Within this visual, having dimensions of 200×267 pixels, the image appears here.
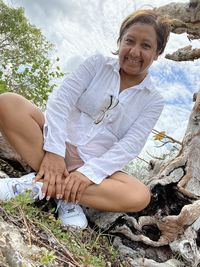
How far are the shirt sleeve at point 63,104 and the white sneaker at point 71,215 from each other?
296mm

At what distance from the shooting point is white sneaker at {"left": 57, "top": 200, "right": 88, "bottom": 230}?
9.19 ft

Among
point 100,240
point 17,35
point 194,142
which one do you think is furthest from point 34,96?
point 100,240

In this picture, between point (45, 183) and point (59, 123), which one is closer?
point (45, 183)

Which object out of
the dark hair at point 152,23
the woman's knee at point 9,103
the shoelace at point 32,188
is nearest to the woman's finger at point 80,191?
the shoelace at point 32,188

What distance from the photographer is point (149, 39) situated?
3033mm

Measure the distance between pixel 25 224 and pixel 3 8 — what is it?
11.5 metres

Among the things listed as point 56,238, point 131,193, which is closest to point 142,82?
point 131,193

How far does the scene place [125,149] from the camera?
3.02m

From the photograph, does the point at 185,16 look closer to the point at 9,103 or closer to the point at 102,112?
the point at 102,112

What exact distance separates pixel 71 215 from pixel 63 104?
0.68m

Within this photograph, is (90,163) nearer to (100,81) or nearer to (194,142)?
(100,81)

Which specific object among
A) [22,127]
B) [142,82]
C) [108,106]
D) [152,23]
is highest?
[152,23]

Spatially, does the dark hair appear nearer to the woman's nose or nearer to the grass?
the woman's nose

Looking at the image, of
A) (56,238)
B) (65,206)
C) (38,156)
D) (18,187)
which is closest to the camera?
(56,238)
